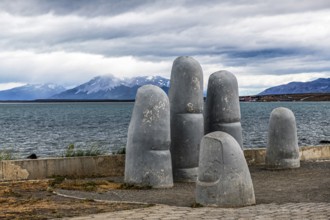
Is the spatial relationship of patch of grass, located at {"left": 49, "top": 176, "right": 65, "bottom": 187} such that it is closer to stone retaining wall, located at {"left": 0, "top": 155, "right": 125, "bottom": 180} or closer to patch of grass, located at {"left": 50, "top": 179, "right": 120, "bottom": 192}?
patch of grass, located at {"left": 50, "top": 179, "right": 120, "bottom": 192}

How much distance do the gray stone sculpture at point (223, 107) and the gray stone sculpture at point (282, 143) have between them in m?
1.53

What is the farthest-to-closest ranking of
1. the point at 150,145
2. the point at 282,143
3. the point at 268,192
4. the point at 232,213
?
the point at 282,143 < the point at 150,145 < the point at 268,192 < the point at 232,213

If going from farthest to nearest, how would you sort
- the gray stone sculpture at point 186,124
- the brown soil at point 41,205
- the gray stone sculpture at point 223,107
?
the gray stone sculpture at point 223,107 < the gray stone sculpture at point 186,124 < the brown soil at point 41,205

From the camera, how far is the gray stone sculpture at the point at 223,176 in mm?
12773

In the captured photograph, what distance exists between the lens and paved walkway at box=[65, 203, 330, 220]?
1055 cm

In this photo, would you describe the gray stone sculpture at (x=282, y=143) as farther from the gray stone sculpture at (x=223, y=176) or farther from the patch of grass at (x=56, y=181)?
the gray stone sculpture at (x=223, y=176)

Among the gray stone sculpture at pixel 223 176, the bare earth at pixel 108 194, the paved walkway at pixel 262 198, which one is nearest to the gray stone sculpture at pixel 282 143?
the paved walkway at pixel 262 198

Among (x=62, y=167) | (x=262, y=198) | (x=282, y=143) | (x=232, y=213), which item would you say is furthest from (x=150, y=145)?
(x=282, y=143)

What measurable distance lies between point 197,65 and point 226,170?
20.9ft

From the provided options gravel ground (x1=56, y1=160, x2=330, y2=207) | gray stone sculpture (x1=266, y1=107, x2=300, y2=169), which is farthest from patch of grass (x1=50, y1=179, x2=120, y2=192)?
gray stone sculpture (x1=266, y1=107, x2=300, y2=169)

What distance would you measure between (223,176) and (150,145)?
13.5 feet

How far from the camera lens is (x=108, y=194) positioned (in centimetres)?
1490

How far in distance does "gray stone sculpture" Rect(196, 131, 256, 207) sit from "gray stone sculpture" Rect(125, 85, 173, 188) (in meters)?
3.50

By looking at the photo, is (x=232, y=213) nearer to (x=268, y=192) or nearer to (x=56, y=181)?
(x=268, y=192)
